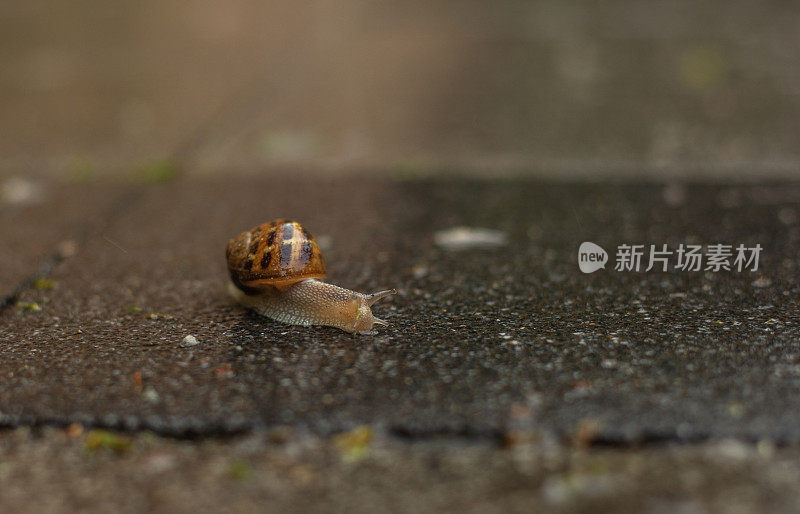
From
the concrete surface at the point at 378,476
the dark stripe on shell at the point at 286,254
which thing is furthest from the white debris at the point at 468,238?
the concrete surface at the point at 378,476

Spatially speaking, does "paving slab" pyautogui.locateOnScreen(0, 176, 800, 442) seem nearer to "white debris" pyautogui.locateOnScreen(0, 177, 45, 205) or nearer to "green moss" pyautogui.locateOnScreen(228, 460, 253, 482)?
"green moss" pyautogui.locateOnScreen(228, 460, 253, 482)

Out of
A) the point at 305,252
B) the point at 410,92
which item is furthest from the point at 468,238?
the point at 410,92

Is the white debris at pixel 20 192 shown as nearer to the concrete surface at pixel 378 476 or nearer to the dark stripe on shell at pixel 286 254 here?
the dark stripe on shell at pixel 286 254

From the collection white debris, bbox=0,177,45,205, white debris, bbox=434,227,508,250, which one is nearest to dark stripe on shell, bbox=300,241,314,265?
white debris, bbox=434,227,508,250

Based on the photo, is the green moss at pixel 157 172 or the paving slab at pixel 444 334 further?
the green moss at pixel 157 172

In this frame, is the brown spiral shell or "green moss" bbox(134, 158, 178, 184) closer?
the brown spiral shell

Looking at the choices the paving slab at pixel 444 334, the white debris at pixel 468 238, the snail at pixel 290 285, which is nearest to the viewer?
the paving slab at pixel 444 334

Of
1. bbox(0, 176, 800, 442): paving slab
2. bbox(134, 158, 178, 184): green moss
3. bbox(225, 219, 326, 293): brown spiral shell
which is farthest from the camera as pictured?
bbox(134, 158, 178, 184): green moss
